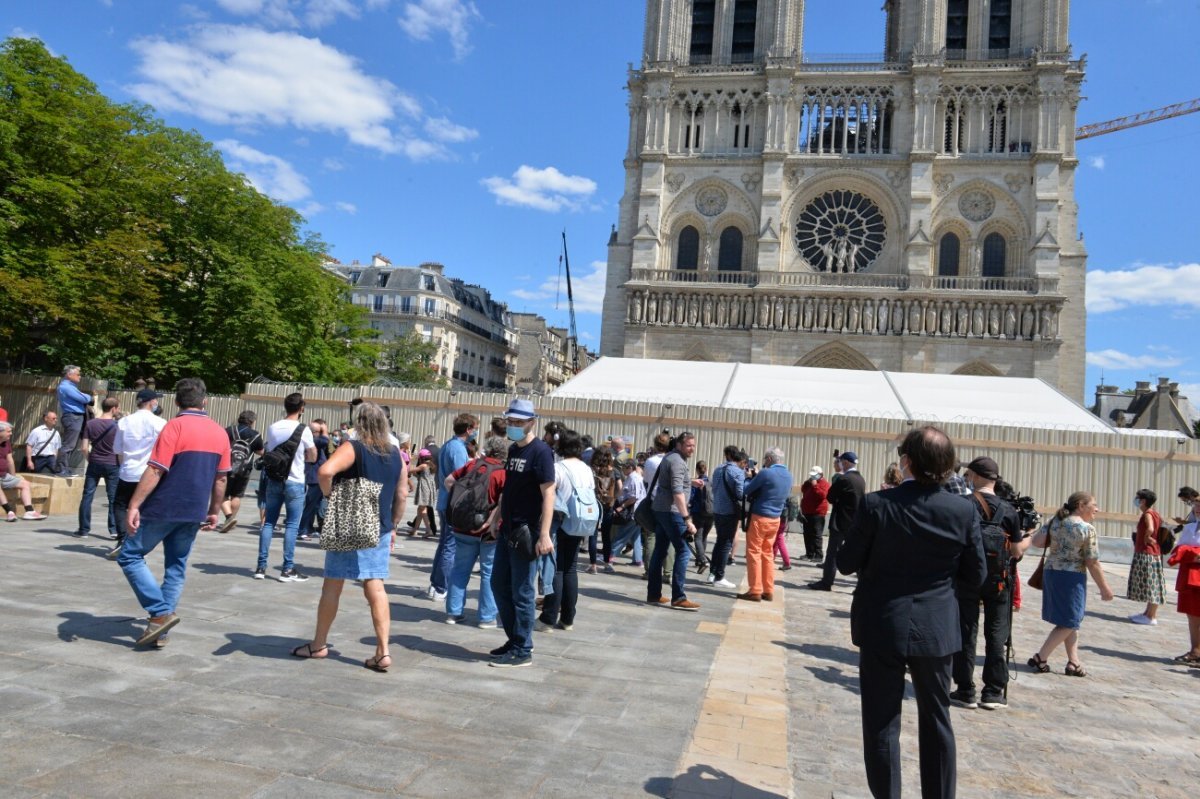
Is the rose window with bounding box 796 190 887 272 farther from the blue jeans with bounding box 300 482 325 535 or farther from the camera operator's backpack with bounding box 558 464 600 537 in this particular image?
the camera operator's backpack with bounding box 558 464 600 537

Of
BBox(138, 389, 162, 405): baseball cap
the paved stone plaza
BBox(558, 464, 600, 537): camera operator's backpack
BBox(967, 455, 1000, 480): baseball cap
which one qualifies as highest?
BBox(138, 389, 162, 405): baseball cap

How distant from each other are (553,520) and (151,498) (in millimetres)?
2604

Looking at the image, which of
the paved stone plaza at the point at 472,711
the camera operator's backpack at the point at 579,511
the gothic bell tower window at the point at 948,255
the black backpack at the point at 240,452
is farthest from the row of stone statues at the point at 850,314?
the camera operator's backpack at the point at 579,511

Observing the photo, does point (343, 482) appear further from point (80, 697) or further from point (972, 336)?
point (972, 336)

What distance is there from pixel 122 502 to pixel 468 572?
361 cm

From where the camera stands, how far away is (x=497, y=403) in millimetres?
18625

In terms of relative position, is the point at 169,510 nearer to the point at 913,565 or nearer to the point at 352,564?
the point at 352,564

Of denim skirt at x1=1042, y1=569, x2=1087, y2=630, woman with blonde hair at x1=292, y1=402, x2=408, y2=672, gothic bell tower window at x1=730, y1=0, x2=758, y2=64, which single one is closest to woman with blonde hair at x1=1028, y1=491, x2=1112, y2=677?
denim skirt at x1=1042, y1=569, x2=1087, y2=630

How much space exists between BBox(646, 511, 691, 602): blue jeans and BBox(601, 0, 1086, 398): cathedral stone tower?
27620 mm

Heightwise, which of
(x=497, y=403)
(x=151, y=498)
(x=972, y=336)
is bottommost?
(x=151, y=498)

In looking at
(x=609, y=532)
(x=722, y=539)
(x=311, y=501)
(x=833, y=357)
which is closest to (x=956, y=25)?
(x=833, y=357)

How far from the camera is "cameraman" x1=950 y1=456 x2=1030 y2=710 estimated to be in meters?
5.15

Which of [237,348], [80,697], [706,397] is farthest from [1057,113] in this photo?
[80,697]

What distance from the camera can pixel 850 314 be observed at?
34.3m
